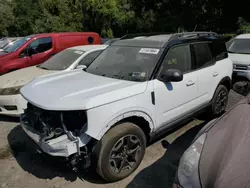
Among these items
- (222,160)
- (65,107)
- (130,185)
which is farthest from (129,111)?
(222,160)

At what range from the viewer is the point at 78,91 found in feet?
9.19

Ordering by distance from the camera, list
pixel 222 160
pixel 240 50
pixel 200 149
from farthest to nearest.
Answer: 1. pixel 240 50
2. pixel 200 149
3. pixel 222 160

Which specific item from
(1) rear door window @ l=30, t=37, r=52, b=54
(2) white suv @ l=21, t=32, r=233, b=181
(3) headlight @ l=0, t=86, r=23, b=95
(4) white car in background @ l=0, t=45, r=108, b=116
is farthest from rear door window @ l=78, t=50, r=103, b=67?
(1) rear door window @ l=30, t=37, r=52, b=54

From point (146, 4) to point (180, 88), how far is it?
23.3 metres

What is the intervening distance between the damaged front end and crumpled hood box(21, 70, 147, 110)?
17 cm

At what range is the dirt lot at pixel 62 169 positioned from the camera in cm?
293

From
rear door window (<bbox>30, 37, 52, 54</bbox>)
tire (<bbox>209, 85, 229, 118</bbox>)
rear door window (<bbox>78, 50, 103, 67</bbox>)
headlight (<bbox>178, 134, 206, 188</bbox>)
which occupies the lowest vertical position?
tire (<bbox>209, 85, 229, 118</bbox>)

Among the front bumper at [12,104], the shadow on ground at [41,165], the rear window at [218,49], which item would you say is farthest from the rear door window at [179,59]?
the front bumper at [12,104]

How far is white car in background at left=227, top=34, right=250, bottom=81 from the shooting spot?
575 cm

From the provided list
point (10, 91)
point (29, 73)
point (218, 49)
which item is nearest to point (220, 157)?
point (218, 49)

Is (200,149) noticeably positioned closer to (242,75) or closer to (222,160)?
(222,160)

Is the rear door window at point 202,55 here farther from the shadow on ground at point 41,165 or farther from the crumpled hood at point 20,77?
the crumpled hood at point 20,77

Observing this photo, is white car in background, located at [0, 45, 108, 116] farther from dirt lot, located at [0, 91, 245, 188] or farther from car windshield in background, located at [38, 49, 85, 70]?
dirt lot, located at [0, 91, 245, 188]

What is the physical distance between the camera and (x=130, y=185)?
9.43 ft
